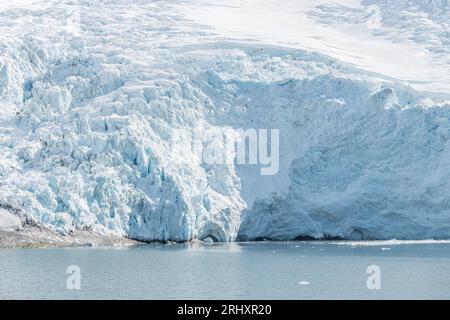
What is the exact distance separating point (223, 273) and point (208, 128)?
2718 cm

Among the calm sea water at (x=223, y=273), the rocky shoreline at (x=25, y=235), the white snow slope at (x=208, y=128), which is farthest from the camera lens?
the white snow slope at (x=208, y=128)

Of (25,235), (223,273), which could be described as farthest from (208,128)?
(223,273)

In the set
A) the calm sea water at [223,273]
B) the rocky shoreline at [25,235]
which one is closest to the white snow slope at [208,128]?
the rocky shoreline at [25,235]

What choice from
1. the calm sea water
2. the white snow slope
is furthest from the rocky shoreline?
the calm sea water

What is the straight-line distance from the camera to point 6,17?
77.3m

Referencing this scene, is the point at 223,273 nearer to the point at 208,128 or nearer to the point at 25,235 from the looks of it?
the point at 25,235

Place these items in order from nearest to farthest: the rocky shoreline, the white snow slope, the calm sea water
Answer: the calm sea water, the rocky shoreline, the white snow slope

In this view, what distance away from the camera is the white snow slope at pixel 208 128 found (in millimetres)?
58087

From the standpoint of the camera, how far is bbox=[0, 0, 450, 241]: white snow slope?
58.1m

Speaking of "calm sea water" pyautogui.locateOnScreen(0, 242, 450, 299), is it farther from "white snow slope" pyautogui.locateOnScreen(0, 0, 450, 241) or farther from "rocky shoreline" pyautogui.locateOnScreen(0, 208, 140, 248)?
"white snow slope" pyautogui.locateOnScreen(0, 0, 450, 241)

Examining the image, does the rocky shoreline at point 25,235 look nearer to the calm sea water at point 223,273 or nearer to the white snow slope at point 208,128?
the white snow slope at point 208,128

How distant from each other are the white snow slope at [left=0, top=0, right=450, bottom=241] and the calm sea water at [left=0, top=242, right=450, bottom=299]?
4.53 meters

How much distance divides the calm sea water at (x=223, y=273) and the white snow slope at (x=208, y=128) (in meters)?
4.53
